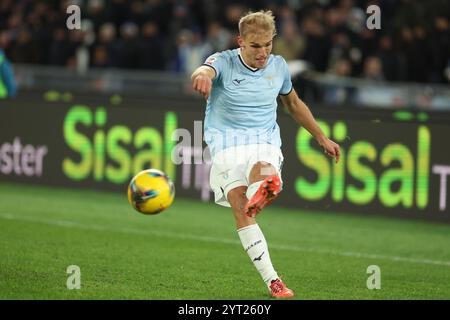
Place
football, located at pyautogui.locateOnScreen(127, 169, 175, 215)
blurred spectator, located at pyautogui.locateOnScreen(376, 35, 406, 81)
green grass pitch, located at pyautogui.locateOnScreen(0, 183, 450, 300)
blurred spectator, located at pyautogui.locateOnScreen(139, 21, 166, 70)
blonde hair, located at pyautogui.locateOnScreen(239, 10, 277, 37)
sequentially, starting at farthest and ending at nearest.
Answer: blurred spectator, located at pyautogui.locateOnScreen(139, 21, 166, 70) → blurred spectator, located at pyautogui.locateOnScreen(376, 35, 406, 81) → football, located at pyautogui.locateOnScreen(127, 169, 175, 215) → green grass pitch, located at pyautogui.locateOnScreen(0, 183, 450, 300) → blonde hair, located at pyautogui.locateOnScreen(239, 10, 277, 37)

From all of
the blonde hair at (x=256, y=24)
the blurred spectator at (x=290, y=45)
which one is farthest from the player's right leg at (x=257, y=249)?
the blurred spectator at (x=290, y=45)

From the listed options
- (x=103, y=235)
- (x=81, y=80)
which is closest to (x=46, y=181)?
(x=81, y=80)

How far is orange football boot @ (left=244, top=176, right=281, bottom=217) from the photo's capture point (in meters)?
7.69

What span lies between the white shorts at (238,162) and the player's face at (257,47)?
2.18 ft

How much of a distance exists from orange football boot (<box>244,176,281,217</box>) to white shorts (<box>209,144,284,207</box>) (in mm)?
432

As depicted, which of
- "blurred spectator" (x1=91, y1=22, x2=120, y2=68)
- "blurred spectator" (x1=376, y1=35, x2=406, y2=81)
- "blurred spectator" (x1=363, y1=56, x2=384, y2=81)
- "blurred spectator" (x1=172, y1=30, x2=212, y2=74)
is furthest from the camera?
"blurred spectator" (x1=91, y1=22, x2=120, y2=68)

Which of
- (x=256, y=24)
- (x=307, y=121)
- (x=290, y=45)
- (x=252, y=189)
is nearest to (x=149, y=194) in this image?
(x=252, y=189)

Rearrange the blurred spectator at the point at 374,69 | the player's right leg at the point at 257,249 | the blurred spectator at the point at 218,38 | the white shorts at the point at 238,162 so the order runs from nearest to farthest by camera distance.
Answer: the player's right leg at the point at 257,249
the white shorts at the point at 238,162
the blurred spectator at the point at 374,69
the blurred spectator at the point at 218,38

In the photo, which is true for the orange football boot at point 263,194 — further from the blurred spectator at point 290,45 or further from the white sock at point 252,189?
the blurred spectator at point 290,45

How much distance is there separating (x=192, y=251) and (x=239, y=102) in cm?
294

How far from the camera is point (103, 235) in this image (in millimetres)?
11812

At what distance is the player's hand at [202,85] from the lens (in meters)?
7.30

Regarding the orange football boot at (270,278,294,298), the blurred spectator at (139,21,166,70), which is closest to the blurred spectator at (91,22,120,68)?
the blurred spectator at (139,21,166,70)

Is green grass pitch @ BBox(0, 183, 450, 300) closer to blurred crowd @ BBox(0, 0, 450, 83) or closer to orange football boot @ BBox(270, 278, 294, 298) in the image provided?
orange football boot @ BBox(270, 278, 294, 298)
